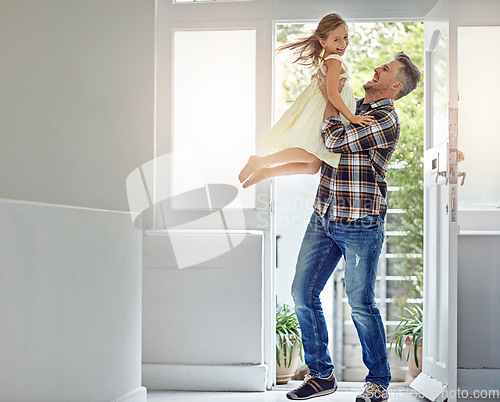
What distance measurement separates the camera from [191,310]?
11.3ft

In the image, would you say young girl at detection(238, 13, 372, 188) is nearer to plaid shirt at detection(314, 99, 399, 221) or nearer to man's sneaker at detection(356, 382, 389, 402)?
plaid shirt at detection(314, 99, 399, 221)

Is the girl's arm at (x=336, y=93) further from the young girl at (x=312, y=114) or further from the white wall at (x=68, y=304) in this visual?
the white wall at (x=68, y=304)

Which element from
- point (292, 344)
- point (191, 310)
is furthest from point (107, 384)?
point (292, 344)

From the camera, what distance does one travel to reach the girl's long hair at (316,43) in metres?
3.04

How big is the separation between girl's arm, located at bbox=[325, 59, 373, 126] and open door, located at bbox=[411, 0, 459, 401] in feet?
1.50

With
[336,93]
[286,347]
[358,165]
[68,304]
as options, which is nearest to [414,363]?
[286,347]

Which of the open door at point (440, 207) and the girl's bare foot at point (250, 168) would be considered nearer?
the open door at point (440, 207)

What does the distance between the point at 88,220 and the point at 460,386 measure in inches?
89.8

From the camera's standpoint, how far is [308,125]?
9.91ft

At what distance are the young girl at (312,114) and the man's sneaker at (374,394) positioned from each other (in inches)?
39.5

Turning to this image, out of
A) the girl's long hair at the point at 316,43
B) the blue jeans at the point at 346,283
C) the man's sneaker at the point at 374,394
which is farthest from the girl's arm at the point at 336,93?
the man's sneaker at the point at 374,394

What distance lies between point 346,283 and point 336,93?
0.86 m

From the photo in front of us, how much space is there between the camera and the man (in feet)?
9.36

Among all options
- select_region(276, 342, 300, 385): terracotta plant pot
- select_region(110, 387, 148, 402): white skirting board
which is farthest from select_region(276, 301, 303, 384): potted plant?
select_region(110, 387, 148, 402): white skirting board
